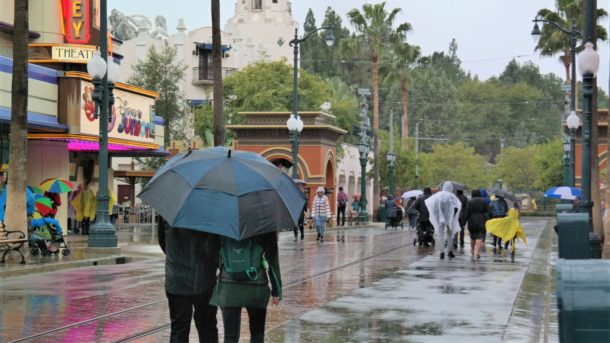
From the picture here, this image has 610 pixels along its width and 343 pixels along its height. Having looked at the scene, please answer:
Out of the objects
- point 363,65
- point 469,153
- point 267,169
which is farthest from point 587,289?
point 363,65

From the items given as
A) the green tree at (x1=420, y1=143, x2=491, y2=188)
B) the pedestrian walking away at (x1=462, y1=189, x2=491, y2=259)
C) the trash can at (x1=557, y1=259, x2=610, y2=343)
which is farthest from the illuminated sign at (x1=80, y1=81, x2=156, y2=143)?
the green tree at (x1=420, y1=143, x2=491, y2=188)

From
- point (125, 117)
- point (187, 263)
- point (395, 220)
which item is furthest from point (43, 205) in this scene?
point (395, 220)

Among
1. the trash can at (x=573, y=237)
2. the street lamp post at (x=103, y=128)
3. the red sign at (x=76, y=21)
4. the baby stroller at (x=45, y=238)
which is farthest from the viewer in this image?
the red sign at (x=76, y=21)

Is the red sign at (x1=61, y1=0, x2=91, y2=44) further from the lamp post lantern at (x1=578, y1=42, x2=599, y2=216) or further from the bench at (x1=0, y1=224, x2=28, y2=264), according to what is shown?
the lamp post lantern at (x1=578, y1=42, x2=599, y2=216)

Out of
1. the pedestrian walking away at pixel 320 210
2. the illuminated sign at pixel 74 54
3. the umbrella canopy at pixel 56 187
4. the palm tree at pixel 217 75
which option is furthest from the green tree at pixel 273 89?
the umbrella canopy at pixel 56 187

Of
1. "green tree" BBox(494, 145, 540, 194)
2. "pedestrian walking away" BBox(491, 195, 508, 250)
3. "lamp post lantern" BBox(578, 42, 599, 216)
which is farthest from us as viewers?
"green tree" BBox(494, 145, 540, 194)

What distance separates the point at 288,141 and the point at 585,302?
50.2m

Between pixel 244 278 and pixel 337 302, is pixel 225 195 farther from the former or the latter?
pixel 337 302

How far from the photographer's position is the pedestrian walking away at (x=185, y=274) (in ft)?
28.2

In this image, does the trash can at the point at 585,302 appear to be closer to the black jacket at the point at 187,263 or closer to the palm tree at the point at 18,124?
the black jacket at the point at 187,263

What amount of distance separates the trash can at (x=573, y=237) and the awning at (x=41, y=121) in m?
17.1

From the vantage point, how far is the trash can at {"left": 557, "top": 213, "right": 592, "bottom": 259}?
14859 millimetres

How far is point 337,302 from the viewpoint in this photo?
49.7ft

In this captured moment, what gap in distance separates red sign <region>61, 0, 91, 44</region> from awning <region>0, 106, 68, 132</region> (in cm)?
363
